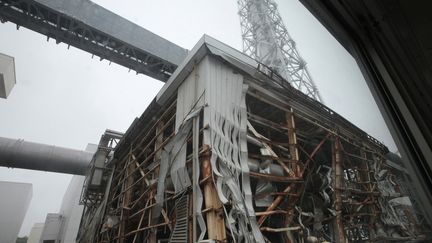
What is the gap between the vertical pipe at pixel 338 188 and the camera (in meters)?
6.13

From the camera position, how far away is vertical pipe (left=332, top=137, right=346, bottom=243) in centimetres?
613

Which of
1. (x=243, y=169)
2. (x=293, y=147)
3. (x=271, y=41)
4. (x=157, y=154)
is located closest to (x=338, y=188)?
(x=293, y=147)

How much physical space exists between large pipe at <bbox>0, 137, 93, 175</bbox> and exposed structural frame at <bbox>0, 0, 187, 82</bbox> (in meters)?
6.19

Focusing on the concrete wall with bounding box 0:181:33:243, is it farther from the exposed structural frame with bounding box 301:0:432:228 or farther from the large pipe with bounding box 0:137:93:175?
the exposed structural frame with bounding box 301:0:432:228

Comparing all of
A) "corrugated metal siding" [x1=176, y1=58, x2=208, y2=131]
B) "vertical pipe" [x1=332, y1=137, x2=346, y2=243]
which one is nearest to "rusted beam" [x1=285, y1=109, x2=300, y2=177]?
"vertical pipe" [x1=332, y1=137, x2=346, y2=243]

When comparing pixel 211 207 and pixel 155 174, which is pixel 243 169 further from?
pixel 155 174

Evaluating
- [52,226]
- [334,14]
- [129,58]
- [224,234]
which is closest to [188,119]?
[224,234]

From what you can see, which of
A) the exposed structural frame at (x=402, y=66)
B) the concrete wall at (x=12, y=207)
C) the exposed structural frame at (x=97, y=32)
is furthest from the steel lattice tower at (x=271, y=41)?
the concrete wall at (x=12, y=207)

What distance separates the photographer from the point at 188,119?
4.80m

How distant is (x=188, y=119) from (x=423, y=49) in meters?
4.04

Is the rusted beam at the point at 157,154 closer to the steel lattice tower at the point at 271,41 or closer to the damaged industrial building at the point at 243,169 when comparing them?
the damaged industrial building at the point at 243,169

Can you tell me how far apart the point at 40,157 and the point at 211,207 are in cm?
1349

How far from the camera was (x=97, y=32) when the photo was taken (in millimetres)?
11406

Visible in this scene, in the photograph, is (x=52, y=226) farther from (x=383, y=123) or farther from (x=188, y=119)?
(x=383, y=123)
